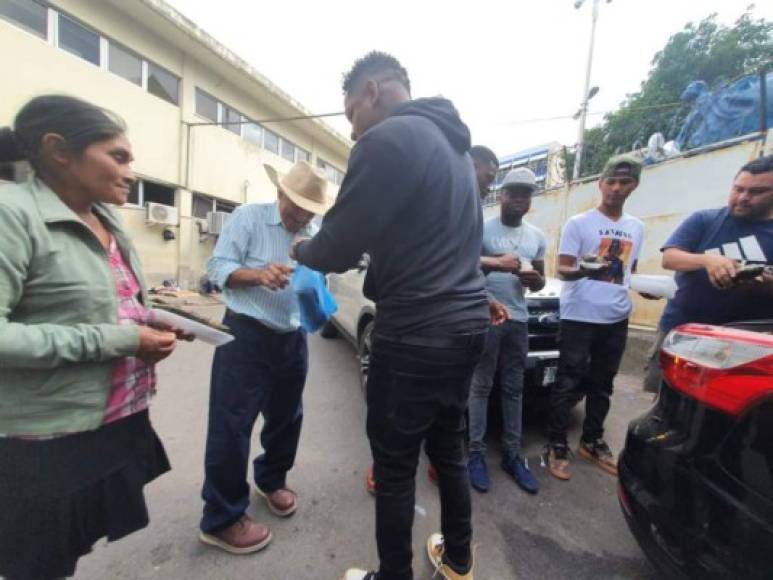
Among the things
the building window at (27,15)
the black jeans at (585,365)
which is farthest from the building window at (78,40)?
the black jeans at (585,365)

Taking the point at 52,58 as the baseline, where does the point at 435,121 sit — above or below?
below

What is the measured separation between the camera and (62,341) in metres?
0.94

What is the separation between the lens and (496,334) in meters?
2.41

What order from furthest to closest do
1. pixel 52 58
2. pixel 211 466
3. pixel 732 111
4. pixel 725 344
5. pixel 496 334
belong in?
1. pixel 52 58
2. pixel 732 111
3. pixel 496 334
4. pixel 211 466
5. pixel 725 344

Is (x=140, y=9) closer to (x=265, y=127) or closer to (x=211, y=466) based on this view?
(x=265, y=127)

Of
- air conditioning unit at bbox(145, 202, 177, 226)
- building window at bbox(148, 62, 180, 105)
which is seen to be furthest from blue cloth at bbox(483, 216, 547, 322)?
building window at bbox(148, 62, 180, 105)

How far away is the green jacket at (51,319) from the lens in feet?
2.99

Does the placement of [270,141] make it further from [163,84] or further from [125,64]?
[125,64]

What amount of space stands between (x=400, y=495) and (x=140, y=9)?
1024cm

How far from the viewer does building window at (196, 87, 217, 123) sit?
9.86 metres

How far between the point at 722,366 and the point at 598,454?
67.8 inches

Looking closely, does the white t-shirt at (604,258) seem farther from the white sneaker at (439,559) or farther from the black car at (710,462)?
the white sneaker at (439,559)

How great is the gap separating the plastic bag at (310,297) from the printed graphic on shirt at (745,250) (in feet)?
7.03

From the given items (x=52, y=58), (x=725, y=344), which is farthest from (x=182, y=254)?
(x=725, y=344)
